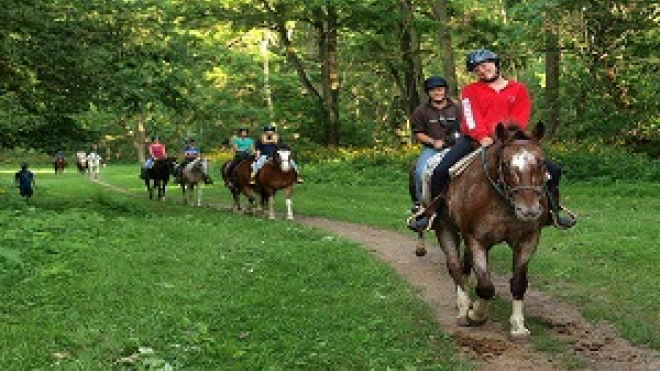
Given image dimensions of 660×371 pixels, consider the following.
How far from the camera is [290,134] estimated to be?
139ft

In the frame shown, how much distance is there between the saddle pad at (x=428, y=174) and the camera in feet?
31.4

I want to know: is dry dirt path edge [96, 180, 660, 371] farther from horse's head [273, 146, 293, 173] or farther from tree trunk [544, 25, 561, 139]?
tree trunk [544, 25, 561, 139]

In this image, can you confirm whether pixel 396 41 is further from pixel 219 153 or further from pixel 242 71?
pixel 219 153

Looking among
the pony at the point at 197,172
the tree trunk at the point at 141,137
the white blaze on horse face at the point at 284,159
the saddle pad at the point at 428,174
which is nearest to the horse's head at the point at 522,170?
the saddle pad at the point at 428,174

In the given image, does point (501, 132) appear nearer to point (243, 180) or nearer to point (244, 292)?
point (244, 292)

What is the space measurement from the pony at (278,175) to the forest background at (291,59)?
286 centimetres

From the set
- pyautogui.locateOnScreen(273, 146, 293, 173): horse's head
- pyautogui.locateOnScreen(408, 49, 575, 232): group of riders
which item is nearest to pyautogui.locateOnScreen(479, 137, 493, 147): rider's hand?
pyautogui.locateOnScreen(408, 49, 575, 232): group of riders

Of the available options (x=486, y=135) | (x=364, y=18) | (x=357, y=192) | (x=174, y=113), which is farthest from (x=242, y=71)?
(x=486, y=135)

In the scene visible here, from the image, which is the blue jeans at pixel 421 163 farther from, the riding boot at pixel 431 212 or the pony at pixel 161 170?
the pony at pixel 161 170

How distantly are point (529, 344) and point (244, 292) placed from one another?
398 centimetres

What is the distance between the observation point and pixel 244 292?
10094 mm

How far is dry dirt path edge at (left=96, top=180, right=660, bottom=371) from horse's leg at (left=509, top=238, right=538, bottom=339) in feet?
0.56

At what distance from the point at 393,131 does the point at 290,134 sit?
9346 millimetres

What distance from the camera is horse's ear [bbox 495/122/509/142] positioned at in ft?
25.1
